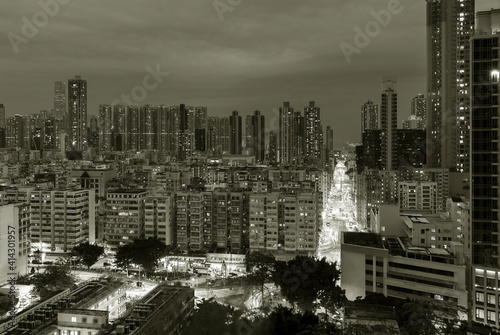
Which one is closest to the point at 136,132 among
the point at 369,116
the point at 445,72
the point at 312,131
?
the point at 312,131

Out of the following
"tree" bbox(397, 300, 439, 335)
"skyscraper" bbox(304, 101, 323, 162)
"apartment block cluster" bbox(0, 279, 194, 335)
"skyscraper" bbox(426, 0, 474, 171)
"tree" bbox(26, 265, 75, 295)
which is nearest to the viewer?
"tree" bbox(397, 300, 439, 335)

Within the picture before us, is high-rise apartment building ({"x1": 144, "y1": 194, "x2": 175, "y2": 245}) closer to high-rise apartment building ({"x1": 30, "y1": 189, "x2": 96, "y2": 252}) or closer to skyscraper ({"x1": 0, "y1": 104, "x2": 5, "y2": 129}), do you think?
high-rise apartment building ({"x1": 30, "y1": 189, "x2": 96, "y2": 252})

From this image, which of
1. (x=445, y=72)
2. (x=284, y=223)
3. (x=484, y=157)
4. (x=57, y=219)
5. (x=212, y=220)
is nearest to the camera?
(x=484, y=157)

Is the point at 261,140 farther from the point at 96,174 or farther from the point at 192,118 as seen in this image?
the point at 96,174

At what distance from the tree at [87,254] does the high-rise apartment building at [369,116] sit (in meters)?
29.8

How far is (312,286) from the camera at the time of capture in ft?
31.9

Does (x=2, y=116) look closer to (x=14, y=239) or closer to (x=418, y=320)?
(x=14, y=239)

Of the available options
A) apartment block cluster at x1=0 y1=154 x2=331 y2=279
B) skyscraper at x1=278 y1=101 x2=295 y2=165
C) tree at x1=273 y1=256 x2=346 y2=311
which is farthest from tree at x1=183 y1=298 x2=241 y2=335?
skyscraper at x1=278 y1=101 x2=295 y2=165

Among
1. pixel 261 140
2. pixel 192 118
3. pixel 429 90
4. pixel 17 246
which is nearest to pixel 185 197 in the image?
pixel 17 246

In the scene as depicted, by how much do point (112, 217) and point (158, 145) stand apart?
86.5 ft

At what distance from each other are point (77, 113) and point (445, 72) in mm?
28574

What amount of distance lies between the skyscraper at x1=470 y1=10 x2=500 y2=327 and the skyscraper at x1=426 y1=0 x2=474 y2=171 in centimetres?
1488

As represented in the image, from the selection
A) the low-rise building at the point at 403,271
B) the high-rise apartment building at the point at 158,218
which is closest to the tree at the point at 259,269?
the low-rise building at the point at 403,271

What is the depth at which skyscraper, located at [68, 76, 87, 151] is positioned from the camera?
3950 centimetres
